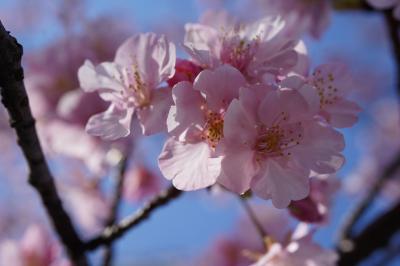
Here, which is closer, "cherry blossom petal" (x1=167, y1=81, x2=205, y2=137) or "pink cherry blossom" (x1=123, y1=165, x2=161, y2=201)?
"cherry blossom petal" (x1=167, y1=81, x2=205, y2=137)

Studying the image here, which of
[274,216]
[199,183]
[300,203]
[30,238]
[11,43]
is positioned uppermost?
[11,43]

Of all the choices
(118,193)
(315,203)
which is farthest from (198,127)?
(118,193)

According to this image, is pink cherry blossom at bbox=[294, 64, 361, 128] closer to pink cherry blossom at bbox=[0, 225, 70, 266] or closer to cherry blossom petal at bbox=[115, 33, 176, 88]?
cherry blossom petal at bbox=[115, 33, 176, 88]

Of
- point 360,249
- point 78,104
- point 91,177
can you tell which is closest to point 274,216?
point 360,249

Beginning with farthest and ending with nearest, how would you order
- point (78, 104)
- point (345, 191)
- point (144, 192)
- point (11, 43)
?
point (345, 191) → point (144, 192) → point (78, 104) → point (11, 43)

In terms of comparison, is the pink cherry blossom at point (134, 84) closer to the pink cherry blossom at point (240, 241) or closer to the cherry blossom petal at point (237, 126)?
the cherry blossom petal at point (237, 126)

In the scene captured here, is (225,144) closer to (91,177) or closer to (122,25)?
(122,25)

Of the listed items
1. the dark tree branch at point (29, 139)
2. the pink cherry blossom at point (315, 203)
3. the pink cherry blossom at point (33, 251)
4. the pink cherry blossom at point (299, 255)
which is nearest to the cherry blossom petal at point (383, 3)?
the pink cherry blossom at point (315, 203)

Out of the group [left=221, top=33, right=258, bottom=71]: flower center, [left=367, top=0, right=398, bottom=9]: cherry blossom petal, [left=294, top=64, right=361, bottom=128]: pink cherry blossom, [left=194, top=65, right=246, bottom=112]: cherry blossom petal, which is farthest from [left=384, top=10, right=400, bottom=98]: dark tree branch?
[left=194, top=65, right=246, bottom=112]: cherry blossom petal
